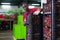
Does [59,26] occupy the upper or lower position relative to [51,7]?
lower

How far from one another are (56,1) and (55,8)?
0.22ft

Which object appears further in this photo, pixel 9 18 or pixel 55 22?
pixel 9 18

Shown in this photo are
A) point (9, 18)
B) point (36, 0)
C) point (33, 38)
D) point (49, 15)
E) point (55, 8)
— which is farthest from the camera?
point (36, 0)

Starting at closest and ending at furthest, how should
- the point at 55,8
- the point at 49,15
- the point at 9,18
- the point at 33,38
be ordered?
the point at 55,8, the point at 49,15, the point at 33,38, the point at 9,18

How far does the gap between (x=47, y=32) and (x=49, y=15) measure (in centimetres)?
19

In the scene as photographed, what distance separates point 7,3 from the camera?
1747 centimetres

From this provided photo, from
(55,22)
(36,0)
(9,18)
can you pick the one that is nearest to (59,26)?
(55,22)

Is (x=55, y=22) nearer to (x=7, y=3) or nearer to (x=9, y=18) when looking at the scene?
(x=9, y=18)

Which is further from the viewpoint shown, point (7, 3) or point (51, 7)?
point (7, 3)

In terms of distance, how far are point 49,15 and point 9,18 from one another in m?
9.46

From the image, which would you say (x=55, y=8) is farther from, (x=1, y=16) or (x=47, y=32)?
(x=1, y=16)

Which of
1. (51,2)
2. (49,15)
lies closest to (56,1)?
(51,2)

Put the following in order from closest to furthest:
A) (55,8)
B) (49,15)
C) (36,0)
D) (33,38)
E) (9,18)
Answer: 1. (55,8)
2. (49,15)
3. (33,38)
4. (9,18)
5. (36,0)

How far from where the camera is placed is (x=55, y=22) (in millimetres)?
1656
